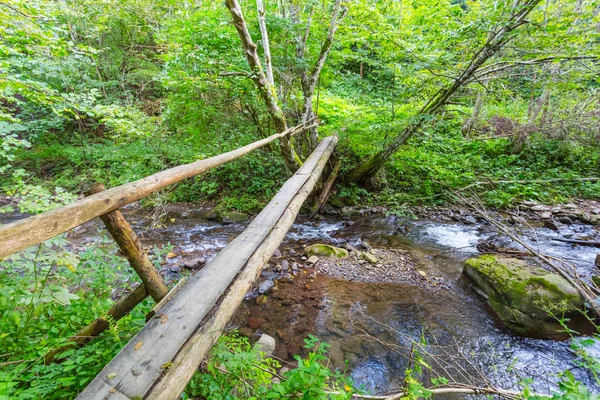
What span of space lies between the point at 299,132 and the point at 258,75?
192 cm

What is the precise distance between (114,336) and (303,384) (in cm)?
127

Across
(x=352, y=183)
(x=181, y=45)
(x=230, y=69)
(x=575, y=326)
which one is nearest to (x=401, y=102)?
(x=352, y=183)

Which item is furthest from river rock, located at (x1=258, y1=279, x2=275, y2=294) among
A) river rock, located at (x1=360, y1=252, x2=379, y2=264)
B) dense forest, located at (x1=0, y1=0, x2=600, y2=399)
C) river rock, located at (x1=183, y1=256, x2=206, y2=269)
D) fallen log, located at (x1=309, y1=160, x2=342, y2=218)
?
fallen log, located at (x1=309, y1=160, x2=342, y2=218)

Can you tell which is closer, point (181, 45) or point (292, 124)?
point (181, 45)

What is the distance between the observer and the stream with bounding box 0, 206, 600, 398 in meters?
2.67

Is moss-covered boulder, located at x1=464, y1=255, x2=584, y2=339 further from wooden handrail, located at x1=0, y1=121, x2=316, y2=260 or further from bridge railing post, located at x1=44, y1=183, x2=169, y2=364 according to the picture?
wooden handrail, located at x1=0, y1=121, x2=316, y2=260

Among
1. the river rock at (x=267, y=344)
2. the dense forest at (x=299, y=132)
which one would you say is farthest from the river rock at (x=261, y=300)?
the river rock at (x=267, y=344)

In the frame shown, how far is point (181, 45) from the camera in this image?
18.1 ft

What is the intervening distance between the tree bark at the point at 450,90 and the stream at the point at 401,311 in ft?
5.56

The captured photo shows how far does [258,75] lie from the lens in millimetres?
4391

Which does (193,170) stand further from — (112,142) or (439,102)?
(112,142)

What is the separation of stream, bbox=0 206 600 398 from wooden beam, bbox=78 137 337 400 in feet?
4.92

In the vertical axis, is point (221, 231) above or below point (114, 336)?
below

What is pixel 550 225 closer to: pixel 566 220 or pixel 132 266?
pixel 566 220
